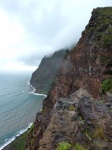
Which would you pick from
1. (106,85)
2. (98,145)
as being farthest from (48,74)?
(98,145)

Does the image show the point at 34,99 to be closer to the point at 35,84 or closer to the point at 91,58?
the point at 35,84

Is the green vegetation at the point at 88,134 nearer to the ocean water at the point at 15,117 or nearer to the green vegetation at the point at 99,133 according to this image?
the green vegetation at the point at 99,133

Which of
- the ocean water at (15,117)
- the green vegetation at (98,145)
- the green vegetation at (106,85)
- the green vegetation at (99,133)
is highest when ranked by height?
the green vegetation at (106,85)

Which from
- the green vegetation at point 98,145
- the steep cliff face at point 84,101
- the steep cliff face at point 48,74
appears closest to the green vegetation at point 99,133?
the steep cliff face at point 84,101

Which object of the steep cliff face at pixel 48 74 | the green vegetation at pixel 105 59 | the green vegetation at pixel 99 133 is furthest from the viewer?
the steep cliff face at pixel 48 74

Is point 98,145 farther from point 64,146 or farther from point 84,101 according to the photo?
point 84,101

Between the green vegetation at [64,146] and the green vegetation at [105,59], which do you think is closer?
the green vegetation at [64,146]

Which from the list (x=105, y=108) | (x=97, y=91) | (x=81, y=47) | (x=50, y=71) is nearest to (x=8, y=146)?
(x=81, y=47)

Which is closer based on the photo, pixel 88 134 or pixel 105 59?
pixel 88 134
